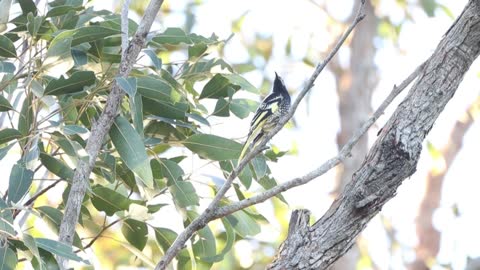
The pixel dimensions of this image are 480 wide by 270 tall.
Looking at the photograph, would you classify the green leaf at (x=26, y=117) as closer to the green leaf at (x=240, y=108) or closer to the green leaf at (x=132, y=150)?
the green leaf at (x=132, y=150)

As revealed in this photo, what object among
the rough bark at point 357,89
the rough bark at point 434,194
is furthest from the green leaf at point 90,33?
the rough bark at point 434,194

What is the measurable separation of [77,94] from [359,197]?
2.42ft

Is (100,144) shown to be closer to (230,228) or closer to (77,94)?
(77,94)

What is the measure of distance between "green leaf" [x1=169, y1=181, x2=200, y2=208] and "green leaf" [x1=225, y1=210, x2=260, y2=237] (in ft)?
0.51

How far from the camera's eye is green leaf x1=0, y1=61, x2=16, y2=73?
198 centimetres

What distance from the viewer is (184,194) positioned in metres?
2.11

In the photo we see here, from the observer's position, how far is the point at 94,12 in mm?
2246

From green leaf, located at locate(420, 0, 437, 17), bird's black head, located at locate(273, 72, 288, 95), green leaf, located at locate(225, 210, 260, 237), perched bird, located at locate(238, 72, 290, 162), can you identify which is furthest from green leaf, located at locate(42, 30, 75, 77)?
green leaf, located at locate(420, 0, 437, 17)

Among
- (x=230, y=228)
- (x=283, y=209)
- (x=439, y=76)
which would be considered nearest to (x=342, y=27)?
(x=283, y=209)

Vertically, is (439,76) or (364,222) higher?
(439,76)

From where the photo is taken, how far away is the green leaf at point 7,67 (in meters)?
1.98

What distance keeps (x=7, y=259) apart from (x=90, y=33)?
537 millimetres

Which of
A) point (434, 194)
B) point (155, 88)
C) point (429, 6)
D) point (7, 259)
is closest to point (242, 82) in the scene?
point (155, 88)

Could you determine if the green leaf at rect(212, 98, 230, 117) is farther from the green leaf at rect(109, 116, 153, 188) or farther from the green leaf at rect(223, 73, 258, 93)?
the green leaf at rect(109, 116, 153, 188)
